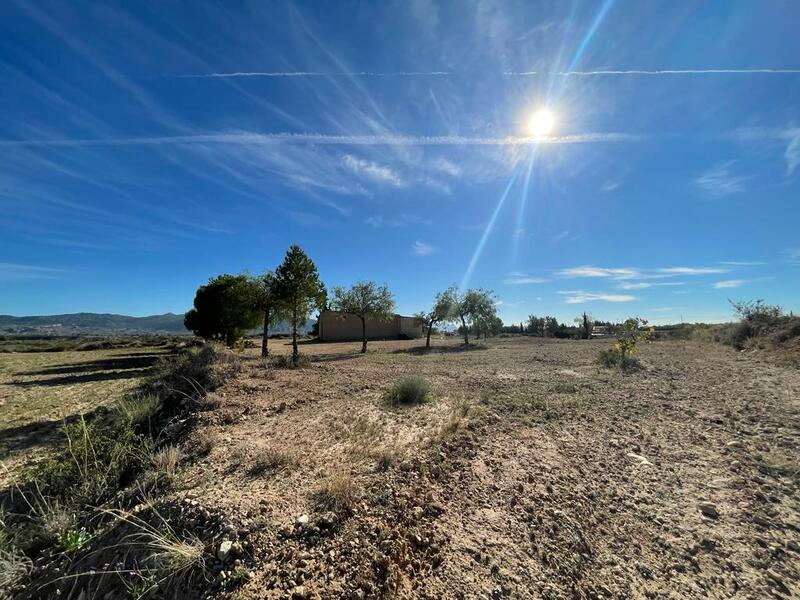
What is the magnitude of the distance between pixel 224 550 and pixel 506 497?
293cm

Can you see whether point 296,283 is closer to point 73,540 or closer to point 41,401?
point 41,401

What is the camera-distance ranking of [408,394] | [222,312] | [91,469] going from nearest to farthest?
[91,469] → [408,394] → [222,312]

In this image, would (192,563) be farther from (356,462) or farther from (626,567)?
(626,567)

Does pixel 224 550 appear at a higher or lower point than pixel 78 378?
higher

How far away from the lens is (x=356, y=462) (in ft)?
15.6

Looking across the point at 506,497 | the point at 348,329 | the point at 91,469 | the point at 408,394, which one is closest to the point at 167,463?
the point at 91,469

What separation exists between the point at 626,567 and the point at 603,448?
2.79m

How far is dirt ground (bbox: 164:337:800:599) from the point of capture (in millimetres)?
2842

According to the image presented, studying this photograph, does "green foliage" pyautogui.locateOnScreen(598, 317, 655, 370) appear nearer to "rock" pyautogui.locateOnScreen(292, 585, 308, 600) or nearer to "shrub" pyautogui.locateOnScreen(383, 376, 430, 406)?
"shrub" pyautogui.locateOnScreen(383, 376, 430, 406)

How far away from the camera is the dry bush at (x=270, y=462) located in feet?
14.6

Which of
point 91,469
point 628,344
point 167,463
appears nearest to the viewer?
point 167,463

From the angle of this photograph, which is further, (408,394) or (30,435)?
(408,394)

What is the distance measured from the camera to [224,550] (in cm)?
288

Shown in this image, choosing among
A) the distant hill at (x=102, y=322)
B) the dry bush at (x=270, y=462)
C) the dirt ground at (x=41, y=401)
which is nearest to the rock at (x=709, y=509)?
the dry bush at (x=270, y=462)
